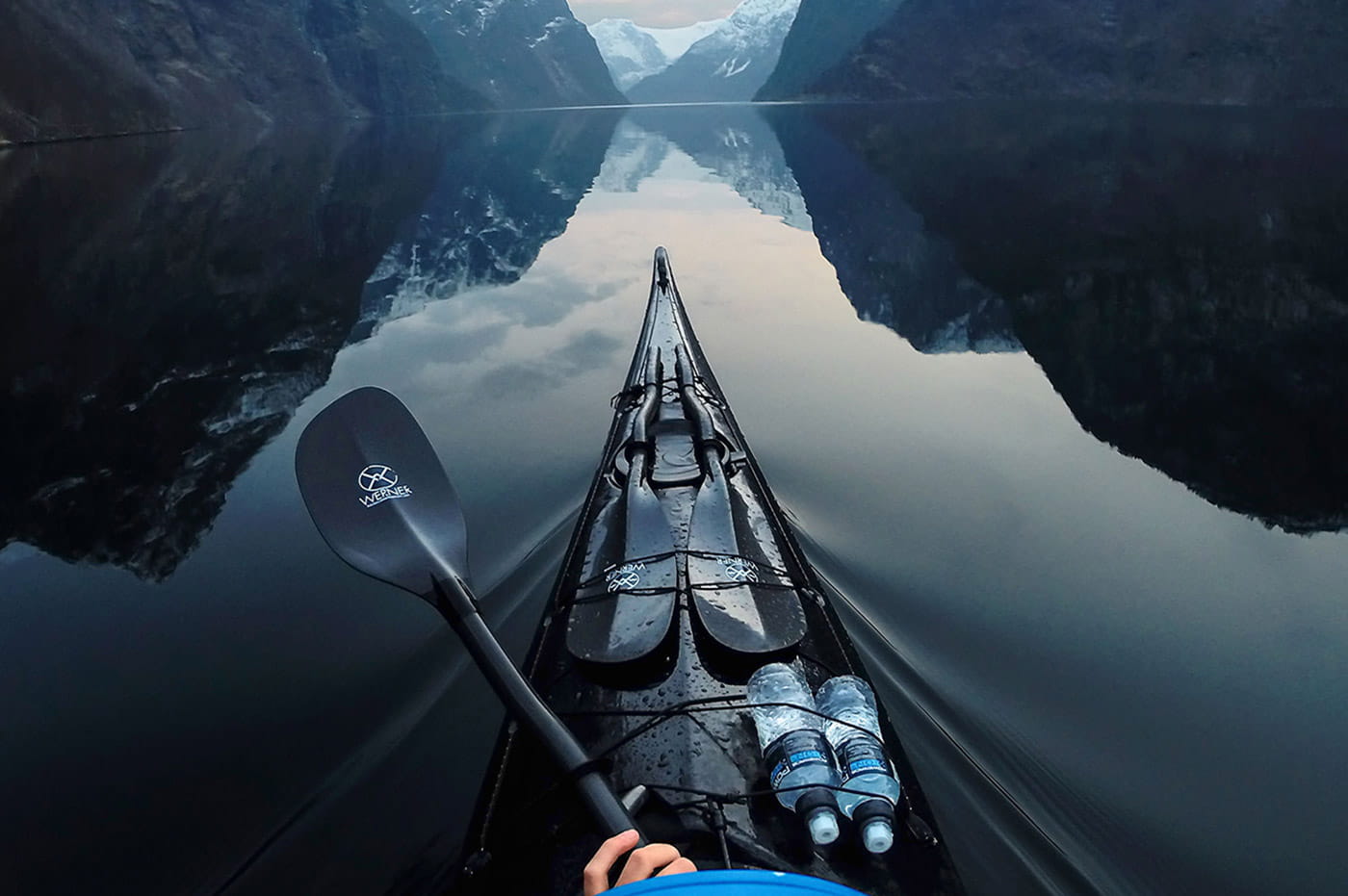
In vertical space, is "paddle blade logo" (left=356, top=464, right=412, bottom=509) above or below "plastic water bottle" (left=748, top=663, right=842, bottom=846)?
above

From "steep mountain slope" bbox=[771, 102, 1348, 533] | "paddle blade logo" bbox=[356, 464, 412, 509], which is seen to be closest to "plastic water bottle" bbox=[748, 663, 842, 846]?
"paddle blade logo" bbox=[356, 464, 412, 509]

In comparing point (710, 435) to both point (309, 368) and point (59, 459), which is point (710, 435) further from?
point (309, 368)

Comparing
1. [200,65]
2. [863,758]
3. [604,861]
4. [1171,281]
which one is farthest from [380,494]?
[200,65]

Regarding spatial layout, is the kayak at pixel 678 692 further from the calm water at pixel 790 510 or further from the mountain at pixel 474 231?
the mountain at pixel 474 231

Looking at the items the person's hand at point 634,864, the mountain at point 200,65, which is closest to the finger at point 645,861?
the person's hand at point 634,864

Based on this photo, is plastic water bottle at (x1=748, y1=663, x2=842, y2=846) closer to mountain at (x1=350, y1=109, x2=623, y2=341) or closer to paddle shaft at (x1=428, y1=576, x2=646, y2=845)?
paddle shaft at (x1=428, y1=576, x2=646, y2=845)
